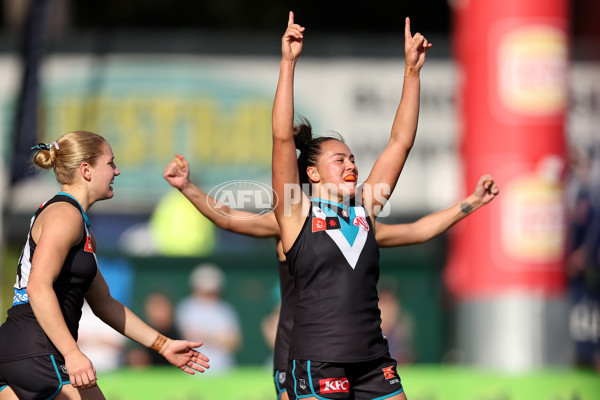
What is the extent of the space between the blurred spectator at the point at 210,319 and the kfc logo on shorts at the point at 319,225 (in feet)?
21.1

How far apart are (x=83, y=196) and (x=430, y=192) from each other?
1065 cm

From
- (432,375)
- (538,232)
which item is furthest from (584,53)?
(432,375)

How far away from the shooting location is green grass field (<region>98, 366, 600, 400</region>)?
27.6ft

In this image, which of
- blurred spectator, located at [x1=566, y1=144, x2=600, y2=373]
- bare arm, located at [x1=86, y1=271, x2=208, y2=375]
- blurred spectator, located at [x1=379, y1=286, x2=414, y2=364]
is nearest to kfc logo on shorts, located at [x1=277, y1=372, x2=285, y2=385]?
bare arm, located at [x1=86, y1=271, x2=208, y2=375]

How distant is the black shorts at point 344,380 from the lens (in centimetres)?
488

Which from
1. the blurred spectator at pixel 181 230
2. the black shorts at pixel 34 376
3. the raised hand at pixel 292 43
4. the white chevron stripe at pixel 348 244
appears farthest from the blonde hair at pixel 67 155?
the blurred spectator at pixel 181 230

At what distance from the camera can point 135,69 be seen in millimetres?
15055

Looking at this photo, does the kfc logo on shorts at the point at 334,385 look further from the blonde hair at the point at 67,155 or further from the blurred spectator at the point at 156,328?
the blurred spectator at the point at 156,328

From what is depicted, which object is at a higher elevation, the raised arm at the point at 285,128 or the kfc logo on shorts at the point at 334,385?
the raised arm at the point at 285,128

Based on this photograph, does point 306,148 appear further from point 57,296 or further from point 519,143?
point 519,143

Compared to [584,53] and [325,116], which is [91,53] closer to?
[325,116]

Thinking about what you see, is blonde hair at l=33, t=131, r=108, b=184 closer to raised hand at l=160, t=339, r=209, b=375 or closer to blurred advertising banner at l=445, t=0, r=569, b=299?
raised hand at l=160, t=339, r=209, b=375

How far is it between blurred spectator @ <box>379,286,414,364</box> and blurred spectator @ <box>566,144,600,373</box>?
2.19m

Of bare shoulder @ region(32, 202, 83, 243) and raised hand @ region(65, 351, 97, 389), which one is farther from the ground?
bare shoulder @ region(32, 202, 83, 243)
